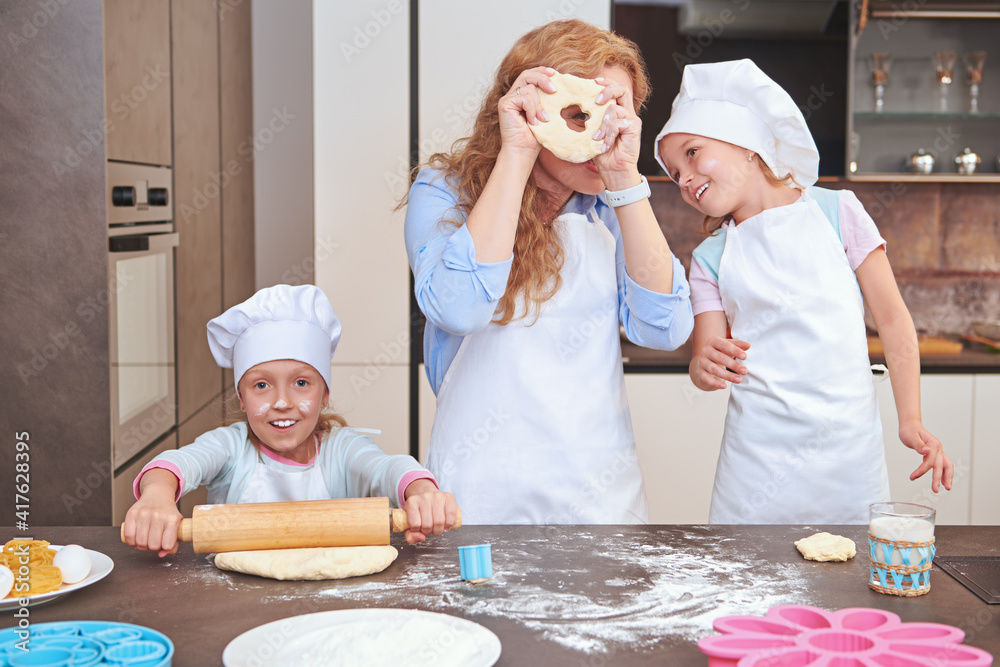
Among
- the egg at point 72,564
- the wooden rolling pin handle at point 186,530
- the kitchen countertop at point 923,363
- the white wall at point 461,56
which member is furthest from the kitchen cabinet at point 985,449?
the egg at point 72,564

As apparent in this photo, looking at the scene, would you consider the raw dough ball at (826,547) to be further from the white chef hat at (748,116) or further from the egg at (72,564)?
the egg at (72,564)

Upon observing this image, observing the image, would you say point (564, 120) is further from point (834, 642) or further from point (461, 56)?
point (461, 56)

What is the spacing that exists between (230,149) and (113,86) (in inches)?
47.1

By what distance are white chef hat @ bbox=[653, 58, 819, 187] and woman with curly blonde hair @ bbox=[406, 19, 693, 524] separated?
145 millimetres

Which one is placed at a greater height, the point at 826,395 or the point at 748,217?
the point at 748,217

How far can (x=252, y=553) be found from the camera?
1.00 meters

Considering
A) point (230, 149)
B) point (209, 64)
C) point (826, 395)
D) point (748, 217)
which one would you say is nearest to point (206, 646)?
point (826, 395)

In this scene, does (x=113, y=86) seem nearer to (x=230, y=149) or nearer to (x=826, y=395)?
(x=230, y=149)

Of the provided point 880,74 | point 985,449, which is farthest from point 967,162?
point 985,449

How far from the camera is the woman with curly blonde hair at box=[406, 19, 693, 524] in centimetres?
131

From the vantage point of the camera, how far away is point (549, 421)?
1360 millimetres

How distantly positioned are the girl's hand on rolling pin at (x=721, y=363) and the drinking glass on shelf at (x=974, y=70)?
2.16 meters

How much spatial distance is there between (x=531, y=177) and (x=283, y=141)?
215 cm

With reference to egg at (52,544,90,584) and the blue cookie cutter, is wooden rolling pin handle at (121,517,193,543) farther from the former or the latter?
the blue cookie cutter
